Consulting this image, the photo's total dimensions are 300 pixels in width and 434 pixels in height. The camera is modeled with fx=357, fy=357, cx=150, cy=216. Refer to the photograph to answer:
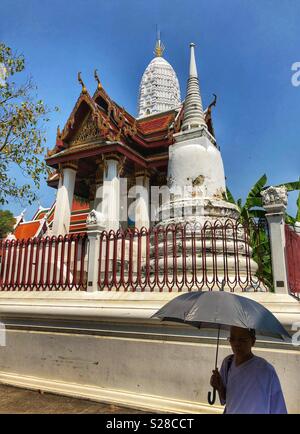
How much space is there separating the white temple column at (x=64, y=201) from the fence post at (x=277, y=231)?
31.6 feet

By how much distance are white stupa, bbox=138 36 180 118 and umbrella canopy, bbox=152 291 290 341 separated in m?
23.6

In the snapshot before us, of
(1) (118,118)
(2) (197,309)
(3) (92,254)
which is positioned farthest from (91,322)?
(1) (118,118)

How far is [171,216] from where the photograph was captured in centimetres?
672

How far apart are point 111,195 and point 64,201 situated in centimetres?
234

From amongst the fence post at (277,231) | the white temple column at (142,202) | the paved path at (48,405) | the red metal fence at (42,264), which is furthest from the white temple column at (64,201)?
the fence post at (277,231)

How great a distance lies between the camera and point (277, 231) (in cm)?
446

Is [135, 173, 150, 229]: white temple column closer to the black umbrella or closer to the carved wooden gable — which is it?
the carved wooden gable

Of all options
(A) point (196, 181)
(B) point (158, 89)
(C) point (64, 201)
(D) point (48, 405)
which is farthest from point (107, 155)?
(B) point (158, 89)

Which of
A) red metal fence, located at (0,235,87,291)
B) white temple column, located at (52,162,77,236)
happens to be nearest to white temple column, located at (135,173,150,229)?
white temple column, located at (52,162,77,236)

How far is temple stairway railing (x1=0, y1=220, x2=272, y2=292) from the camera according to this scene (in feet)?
16.0

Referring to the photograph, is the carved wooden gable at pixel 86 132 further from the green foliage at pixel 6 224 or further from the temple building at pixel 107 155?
the green foliage at pixel 6 224

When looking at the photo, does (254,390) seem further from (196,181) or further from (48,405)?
(196,181)

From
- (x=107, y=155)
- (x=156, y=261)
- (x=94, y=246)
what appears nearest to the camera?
(x=156, y=261)

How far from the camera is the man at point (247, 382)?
7.16ft
